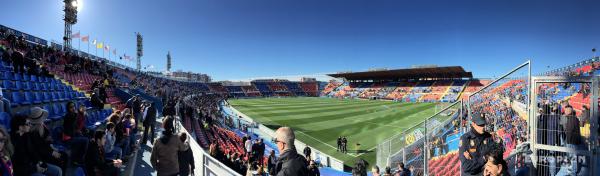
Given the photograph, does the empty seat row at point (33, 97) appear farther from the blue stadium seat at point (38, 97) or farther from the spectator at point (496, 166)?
the spectator at point (496, 166)

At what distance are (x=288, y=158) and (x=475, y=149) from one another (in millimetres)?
Answer: 2618

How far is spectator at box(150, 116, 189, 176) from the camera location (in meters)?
4.02

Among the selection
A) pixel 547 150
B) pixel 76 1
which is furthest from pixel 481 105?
pixel 76 1

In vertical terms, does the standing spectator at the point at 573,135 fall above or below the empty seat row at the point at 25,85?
below

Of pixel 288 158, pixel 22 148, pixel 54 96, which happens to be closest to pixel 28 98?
pixel 54 96

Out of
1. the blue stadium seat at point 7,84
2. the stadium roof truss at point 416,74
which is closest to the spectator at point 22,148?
the blue stadium seat at point 7,84

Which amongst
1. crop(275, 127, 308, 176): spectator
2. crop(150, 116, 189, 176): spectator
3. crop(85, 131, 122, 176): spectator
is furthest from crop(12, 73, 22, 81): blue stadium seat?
crop(275, 127, 308, 176): spectator

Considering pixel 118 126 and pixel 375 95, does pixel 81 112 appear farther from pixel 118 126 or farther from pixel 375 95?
pixel 375 95

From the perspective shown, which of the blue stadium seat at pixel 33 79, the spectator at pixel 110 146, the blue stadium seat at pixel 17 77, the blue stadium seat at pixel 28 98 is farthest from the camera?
the blue stadium seat at pixel 33 79

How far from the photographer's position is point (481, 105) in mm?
9789

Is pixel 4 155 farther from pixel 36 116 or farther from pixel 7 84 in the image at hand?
pixel 7 84

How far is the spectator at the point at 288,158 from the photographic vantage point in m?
2.43

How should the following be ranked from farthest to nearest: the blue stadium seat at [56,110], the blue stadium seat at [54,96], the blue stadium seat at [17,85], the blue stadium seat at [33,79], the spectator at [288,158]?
1. the blue stadium seat at [33,79]
2. the blue stadium seat at [54,96]
3. the blue stadium seat at [17,85]
4. the blue stadium seat at [56,110]
5. the spectator at [288,158]

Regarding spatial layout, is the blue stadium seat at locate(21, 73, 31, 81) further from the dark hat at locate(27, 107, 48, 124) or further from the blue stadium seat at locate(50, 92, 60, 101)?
the dark hat at locate(27, 107, 48, 124)
